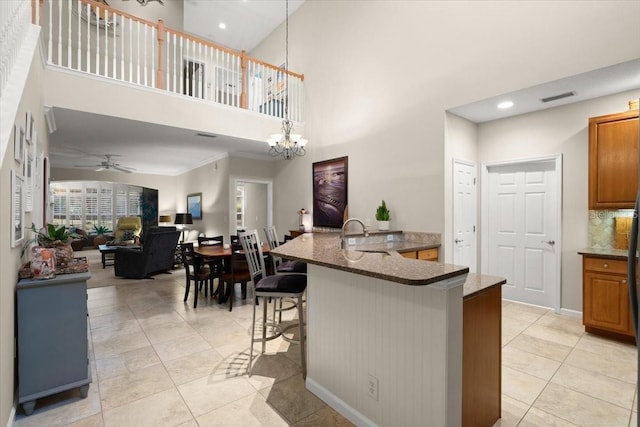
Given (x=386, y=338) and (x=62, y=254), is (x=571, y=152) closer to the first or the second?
(x=386, y=338)

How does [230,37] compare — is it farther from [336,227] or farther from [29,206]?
[29,206]

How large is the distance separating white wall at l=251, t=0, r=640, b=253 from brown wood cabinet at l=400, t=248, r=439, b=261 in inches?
12.9

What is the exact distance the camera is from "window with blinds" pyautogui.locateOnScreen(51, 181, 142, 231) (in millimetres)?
9852

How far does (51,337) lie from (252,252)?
150 cm

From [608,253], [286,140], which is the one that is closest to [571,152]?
[608,253]

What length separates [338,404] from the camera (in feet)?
6.39

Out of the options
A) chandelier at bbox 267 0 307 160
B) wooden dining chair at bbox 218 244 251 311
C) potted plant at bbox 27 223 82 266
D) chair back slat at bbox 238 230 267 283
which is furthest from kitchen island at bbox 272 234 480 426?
chandelier at bbox 267 0 307 160

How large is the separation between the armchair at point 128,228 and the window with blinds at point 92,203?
71 centimetres

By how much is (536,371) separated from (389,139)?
322 centimetres

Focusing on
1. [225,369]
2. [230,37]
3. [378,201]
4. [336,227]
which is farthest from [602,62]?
[230,37]

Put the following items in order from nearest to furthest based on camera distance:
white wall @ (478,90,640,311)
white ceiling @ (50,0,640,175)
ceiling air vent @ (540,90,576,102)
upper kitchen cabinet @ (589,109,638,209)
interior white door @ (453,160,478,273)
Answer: upper kitchen cabinet @ (589,109,638,209) → white ceiling @ (50,0,640,175) → ceiling air vent @ (540,90,576,102) → white wall @ (478,90,640,311) → interior white door @ (453,160,478,273)

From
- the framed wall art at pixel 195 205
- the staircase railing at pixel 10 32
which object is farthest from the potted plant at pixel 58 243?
the framed wall art at pixel 195 205

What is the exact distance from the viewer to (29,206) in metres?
2.39

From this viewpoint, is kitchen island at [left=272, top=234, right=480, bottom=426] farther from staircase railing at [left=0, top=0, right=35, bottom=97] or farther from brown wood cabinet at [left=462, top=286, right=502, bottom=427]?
staircase railing at [left=0, top=0, right=35, bottom=97]
